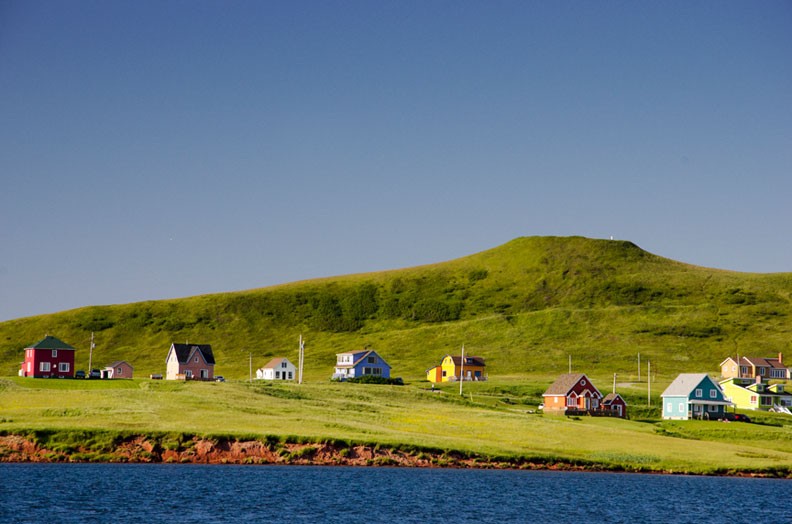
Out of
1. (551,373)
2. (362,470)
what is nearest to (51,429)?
(362,470)

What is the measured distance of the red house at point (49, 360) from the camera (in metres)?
122

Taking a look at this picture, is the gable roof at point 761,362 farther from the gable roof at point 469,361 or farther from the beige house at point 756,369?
the gable roof at point 469,361

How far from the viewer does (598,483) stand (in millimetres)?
71375

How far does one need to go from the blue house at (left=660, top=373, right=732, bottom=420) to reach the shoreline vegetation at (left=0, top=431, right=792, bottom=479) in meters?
50.6

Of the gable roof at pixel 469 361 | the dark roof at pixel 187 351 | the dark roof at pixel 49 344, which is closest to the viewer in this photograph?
the dark roof at pixel 49 344

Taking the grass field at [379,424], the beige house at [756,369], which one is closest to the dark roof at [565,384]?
the grass field at [379,424]

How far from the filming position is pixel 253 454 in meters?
73.0

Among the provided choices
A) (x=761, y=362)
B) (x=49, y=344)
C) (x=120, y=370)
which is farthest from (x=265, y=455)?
(x=761, y=362)

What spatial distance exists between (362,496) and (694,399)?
8152cm

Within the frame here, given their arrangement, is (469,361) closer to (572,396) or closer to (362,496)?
(572,396)

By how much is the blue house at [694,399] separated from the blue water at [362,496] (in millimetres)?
53371

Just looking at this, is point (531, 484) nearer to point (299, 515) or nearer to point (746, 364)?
point (299, 515)

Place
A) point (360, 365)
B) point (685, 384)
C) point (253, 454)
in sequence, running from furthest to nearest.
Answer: point (360, 365), point (685, 384), point (253, 454)

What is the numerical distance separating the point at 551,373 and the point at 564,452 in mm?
105226
